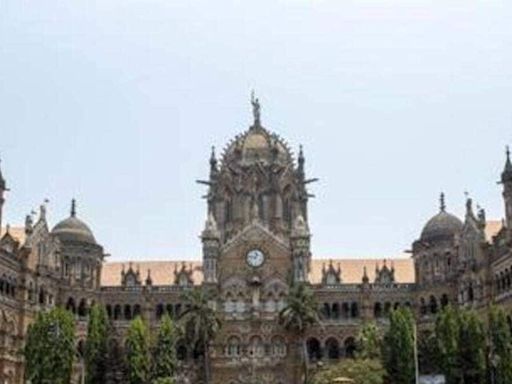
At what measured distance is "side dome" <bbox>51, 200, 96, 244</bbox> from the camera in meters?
109

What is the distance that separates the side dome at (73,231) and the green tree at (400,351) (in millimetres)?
40159

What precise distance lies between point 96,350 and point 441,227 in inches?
1731

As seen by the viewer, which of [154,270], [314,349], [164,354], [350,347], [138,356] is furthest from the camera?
[154,270]

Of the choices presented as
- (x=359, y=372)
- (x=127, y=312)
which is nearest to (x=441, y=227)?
(x=359, y=372)

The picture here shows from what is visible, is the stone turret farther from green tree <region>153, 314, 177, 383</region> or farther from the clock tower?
green tree <region>153, 314, 177, 383</region>

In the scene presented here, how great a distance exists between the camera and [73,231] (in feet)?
360

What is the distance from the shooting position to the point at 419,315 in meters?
110

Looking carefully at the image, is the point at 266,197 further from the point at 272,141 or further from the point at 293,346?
the point at 293,346

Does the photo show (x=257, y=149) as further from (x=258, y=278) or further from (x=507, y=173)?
(x=507, y=173)

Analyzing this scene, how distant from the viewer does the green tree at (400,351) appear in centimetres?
8600

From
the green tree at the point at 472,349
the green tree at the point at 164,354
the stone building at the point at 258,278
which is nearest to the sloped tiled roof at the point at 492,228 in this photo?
the stone building at the point at 258,278

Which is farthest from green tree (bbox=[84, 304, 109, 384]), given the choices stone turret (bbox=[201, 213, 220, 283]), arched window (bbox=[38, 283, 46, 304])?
stone turret (bbox=[201, 213, 220, 283])

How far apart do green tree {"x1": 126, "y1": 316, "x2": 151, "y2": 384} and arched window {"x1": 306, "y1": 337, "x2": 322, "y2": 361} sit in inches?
1002

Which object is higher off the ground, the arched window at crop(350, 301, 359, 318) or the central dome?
the central dome
